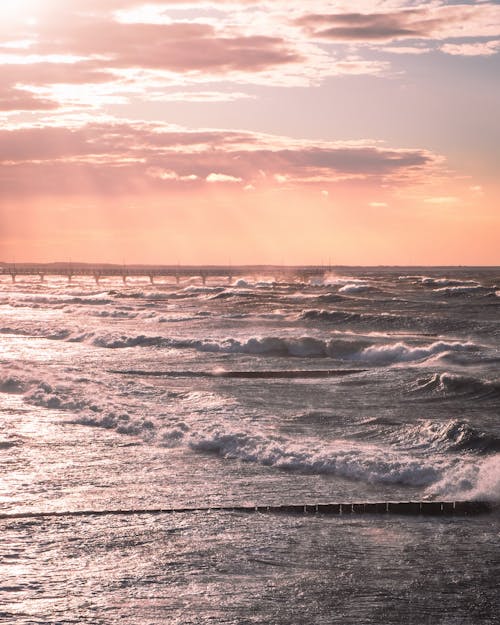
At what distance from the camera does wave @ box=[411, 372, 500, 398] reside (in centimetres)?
2141

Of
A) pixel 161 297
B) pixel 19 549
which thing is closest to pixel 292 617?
pixel 19 549

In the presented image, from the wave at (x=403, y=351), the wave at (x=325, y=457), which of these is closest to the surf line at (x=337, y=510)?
the wave at (x=325, y=457)

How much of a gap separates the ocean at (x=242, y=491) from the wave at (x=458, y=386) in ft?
0.35

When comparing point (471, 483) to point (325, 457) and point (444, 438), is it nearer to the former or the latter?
point (325, 457)

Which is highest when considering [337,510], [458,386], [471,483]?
[458,386]

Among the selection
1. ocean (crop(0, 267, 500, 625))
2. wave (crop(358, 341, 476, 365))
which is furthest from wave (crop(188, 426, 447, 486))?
wave (crop(358, 341, 476, 365))

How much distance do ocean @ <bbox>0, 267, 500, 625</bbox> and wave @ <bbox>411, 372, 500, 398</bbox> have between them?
106 mm

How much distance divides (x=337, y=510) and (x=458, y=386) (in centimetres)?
1211

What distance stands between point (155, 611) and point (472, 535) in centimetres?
419

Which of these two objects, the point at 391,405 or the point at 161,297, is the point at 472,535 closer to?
the point at 391,405

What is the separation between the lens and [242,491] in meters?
11.7

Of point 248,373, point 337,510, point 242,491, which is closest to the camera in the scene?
point 337,510

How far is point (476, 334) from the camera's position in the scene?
137 ft

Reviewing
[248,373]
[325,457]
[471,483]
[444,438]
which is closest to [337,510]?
[471,483]
